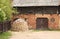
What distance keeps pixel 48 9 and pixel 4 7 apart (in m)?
9.37

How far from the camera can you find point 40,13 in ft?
117

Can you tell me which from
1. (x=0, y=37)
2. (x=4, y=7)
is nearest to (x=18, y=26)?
(x=4, y=7)

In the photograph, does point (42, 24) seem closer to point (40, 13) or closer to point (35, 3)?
point (40, 13)

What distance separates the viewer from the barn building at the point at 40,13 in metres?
35.3

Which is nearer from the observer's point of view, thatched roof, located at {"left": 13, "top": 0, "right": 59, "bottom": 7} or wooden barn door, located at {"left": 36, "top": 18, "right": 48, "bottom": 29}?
wooden barn door, located at {"left": 36, "top": 18, "right": 48, "bottom": 29}

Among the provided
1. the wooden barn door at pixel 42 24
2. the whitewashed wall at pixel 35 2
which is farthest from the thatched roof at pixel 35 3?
the wooden barn door at pixel 42 24

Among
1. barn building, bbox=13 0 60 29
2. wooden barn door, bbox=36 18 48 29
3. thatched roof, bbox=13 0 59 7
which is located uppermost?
thatched roof, bbox=13 0 59 7

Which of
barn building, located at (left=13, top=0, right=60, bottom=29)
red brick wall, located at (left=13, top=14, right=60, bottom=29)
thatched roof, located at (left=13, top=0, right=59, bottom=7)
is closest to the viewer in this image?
red brick wall, located at (left=13, top=14, right=60, bottom=29)

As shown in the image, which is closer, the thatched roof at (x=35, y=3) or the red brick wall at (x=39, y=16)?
the red brick wall at (x=39, y=16)

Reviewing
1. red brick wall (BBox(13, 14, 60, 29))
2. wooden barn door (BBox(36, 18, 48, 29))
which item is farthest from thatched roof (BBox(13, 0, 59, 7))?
wooden barn door (BBox(36, 18, 48, 29))

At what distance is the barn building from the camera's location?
35.3 metres

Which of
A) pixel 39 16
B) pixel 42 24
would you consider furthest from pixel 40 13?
pixel 42 24

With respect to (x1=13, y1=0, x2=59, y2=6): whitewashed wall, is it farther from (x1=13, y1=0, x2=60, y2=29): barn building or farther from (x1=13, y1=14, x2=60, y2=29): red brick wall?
(x1=13, y1=14, x2=60, y2=29): red brick wall

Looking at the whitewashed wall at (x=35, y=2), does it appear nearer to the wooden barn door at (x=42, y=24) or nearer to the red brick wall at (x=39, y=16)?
the red brick wall at (x=39, y=16)
